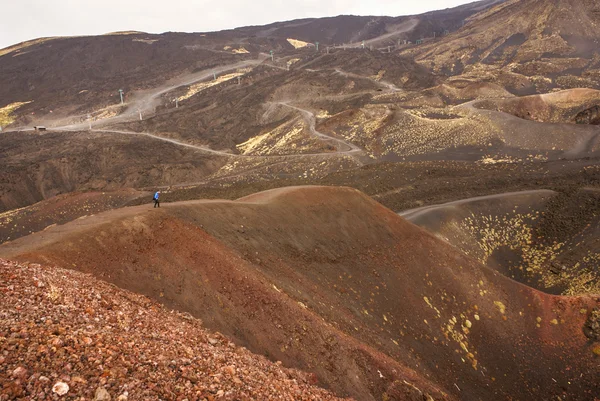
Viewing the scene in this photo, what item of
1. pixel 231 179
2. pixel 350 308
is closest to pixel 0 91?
pixel 231 179

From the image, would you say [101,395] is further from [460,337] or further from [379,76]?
[379,76]

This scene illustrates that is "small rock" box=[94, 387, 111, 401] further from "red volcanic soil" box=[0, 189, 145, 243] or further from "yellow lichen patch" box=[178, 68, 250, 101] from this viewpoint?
"yellow lichen patch" box=[178, 68, 250, 101]

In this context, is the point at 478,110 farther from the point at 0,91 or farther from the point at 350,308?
the point at 0,91

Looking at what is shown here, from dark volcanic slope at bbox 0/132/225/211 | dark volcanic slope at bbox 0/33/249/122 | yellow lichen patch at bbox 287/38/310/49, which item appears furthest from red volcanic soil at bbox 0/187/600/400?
→ yellow lichen patch at bbox 287/38/310/49

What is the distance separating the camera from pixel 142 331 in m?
8.45

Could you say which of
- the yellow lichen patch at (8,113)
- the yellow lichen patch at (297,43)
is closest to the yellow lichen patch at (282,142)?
the yellow lichen patch at (8,113)

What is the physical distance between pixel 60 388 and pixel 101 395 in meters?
0.59

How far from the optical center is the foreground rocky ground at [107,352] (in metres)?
6.04

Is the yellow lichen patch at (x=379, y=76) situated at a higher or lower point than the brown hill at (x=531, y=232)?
higher

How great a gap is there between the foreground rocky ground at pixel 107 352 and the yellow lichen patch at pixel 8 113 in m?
103

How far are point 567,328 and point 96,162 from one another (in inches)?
2501

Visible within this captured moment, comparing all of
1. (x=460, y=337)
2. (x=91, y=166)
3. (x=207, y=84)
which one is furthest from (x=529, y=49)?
(x=460, y=337)

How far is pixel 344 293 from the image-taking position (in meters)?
18.0

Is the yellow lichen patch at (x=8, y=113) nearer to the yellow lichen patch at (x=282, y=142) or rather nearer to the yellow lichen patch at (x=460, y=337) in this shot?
the yellow lichen patch at (x=282, y=142)
